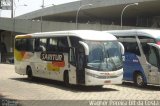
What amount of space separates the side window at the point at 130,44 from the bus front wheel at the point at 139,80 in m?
1.07

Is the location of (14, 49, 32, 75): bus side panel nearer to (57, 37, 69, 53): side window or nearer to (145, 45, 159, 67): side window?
(57, 37, 69, 53): side window

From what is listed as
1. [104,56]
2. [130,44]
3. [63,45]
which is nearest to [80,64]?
[104,56]

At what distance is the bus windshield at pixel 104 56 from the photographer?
784 inches

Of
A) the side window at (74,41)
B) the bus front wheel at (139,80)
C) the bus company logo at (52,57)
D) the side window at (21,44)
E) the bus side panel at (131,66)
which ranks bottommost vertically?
the bus front wheel at (139,80)

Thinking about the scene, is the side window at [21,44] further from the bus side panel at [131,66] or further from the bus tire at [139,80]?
the bus tire at [139,80]

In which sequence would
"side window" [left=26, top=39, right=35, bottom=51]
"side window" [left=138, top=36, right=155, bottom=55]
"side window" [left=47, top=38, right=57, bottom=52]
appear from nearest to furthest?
"side window" [left=138, top=36, right=155, bottom=55], "side window" [left=47, top=38, right=57, bottom=52], "side window" [left=26, top=39, right=35, bottom=51]

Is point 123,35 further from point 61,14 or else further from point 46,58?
point 61,14

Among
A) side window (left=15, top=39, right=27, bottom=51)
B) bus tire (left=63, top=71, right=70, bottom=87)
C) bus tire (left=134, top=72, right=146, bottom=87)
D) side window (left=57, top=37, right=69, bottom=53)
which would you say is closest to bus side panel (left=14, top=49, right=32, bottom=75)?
side window (left=15, top=39, right=27, bottom=51)

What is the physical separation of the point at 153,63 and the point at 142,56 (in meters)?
0.96

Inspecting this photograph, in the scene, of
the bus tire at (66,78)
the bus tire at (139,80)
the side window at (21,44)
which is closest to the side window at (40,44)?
the side window at (21,44)

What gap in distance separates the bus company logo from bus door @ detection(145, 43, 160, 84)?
415cm

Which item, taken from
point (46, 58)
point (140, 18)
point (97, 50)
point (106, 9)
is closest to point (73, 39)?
point (97, 50)

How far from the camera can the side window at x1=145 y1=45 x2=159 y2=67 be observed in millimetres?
21547

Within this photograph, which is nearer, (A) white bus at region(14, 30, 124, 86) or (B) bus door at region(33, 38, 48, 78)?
(A) white bus at region(14, 30, 124, 86)
